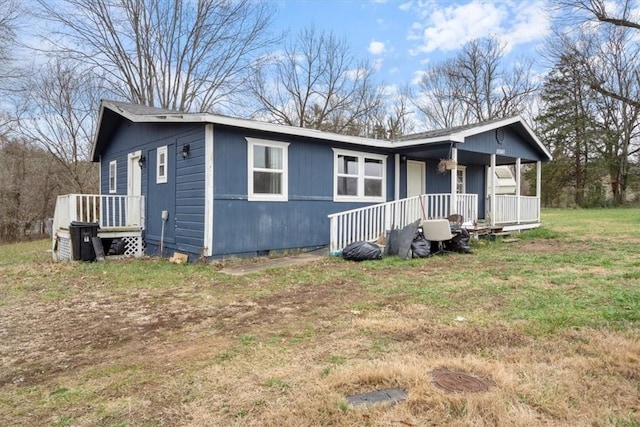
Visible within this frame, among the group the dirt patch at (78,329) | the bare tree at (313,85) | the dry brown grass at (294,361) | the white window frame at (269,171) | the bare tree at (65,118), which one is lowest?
the dirt patch at (78,329)

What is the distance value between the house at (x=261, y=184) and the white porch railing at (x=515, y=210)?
45 mm

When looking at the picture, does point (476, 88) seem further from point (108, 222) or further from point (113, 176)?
point (108, 222)

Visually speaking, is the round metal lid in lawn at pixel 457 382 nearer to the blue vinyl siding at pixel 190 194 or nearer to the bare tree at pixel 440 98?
the blue vinyl siding at pixel 190 194

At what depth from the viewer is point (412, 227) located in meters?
8.57

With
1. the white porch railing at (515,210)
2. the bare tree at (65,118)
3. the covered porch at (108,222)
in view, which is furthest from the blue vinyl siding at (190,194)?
the bare tree at (65,118)

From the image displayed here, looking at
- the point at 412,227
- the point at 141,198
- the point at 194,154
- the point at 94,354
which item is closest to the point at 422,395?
the point at 94,354

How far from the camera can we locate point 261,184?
28.4 feet

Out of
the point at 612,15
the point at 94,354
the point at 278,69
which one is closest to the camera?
the point at 94,354

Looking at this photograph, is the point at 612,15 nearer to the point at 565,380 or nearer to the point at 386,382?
the point at 565,380

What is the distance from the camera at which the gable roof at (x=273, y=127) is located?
7930 millimetres

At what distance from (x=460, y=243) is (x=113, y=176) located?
1005 centimetres

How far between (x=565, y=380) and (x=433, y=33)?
1882 cm

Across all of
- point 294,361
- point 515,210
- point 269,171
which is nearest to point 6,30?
point 269,171

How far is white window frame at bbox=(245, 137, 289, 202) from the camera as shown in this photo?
8.44 metres
